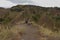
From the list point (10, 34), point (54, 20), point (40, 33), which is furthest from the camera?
point (54, 20)

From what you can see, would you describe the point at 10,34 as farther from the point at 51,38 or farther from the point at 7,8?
the point at 7,8

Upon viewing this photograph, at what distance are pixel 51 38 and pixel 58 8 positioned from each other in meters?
20.6

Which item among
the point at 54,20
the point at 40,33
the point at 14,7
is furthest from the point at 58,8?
the point at 40,33

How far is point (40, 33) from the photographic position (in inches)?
727

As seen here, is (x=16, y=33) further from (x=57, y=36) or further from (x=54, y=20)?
(x=54, y=20)

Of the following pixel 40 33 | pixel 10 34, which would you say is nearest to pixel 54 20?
pixel 40 33

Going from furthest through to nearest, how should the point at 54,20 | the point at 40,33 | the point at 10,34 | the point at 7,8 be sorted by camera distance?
the point at 7,8, the point at 54,20, the point at 40,33, the point at 10,34

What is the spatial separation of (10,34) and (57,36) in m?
3.74

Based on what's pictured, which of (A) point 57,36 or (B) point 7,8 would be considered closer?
(A) point 57,36

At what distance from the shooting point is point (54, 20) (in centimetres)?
2762

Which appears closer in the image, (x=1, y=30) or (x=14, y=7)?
(x=1, y=30)

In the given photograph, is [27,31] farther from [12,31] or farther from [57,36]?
[57,36]

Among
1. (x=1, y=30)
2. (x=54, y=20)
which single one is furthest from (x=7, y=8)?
(x=1, y=30)

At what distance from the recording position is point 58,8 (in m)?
37.6
